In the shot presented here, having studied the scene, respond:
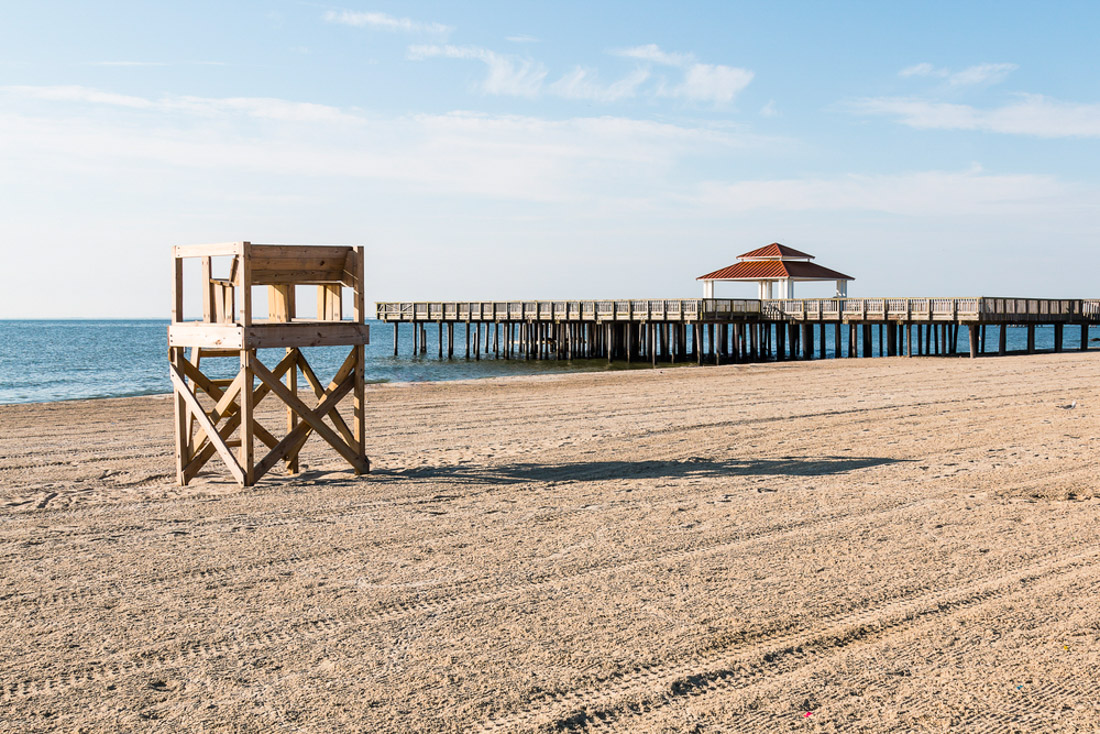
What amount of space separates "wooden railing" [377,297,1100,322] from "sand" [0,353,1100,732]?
85.5 feet

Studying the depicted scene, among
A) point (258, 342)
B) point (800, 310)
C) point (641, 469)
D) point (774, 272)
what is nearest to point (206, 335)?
point (258, 342)

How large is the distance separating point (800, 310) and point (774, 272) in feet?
13.7

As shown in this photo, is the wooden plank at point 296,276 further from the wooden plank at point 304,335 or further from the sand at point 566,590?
→ the sand at point 566,590

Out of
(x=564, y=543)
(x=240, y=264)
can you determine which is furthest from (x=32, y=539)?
(x=564, y=543)

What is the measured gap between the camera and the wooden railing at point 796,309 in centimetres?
3519

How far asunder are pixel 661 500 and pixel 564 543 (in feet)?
5.57

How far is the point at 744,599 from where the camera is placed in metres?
5.21

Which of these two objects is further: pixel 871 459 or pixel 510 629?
pixel 871 459

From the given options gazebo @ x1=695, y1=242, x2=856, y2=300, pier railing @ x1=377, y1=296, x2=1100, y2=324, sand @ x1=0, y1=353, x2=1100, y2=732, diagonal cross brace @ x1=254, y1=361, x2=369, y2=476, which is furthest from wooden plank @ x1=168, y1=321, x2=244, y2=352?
gazebo @ x1=695, y1=242, x2=856, y2=300

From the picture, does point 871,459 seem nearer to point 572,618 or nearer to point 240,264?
point 572,618

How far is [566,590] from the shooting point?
5422 mm

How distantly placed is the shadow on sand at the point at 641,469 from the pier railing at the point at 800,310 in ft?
91.3

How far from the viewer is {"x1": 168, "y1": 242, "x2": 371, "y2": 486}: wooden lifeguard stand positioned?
8477 mm

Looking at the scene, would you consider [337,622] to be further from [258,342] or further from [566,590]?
[258,342]
